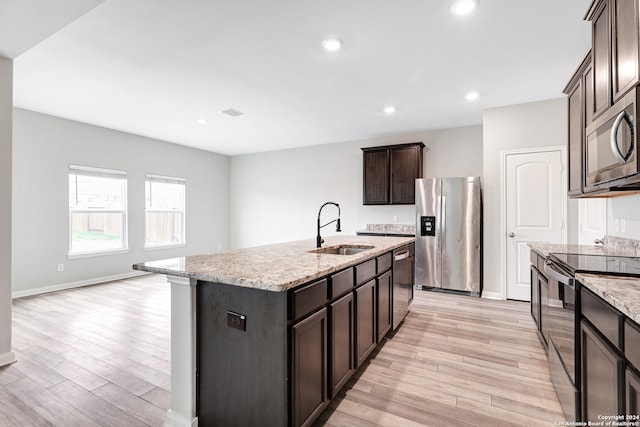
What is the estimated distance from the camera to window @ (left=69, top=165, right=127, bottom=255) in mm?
4953

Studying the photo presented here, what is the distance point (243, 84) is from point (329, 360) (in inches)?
118

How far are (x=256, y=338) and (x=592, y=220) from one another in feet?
12.2

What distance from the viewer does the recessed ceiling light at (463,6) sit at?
2102mm

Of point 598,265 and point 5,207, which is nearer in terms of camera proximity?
point 598,265

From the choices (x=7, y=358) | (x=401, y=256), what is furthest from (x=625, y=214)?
(x=7, y=358)

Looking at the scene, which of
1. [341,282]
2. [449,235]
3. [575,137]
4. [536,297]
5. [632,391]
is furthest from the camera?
[449,235]

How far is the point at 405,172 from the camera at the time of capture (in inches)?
208

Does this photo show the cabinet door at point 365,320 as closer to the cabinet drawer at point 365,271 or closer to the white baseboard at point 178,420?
the cabinet drawer at point 365,271

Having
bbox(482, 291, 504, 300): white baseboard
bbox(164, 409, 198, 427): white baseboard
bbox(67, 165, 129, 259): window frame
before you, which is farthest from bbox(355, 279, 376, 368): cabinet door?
bbox(67, 165, 129, 259): window frame

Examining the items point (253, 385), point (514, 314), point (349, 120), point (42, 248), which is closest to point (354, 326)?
point (253, 385)

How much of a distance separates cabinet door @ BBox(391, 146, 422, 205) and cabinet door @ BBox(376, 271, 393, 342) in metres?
2.62

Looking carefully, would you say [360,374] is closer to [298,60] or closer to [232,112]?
[298,60]

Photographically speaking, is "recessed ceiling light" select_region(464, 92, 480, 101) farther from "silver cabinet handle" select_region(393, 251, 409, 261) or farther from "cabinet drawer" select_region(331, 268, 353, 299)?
"cabinet drawer" select_region(331, 268, 353, 299)

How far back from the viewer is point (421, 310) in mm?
3852
